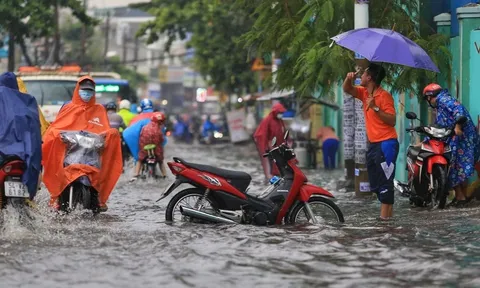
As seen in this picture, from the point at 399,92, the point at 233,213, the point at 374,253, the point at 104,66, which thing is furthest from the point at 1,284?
the point at 104,66

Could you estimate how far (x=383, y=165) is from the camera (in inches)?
484

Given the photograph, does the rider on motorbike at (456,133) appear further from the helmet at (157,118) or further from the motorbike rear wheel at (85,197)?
the helmet at (157,118)

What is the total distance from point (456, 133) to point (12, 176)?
554 centimetres

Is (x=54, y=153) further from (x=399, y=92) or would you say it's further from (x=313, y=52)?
(x=399, y=92)

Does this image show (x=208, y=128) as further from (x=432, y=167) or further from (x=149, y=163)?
(x=432, y=167)

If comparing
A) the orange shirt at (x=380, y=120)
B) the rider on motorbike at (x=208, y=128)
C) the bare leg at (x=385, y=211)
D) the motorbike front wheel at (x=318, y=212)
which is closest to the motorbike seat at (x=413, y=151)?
the bare leg at (x=385, y=211)

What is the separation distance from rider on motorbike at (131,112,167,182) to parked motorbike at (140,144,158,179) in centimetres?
6

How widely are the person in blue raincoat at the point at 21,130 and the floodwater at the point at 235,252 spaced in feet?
1.42

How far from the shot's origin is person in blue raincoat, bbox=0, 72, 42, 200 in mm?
11102

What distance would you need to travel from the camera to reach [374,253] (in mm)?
9789

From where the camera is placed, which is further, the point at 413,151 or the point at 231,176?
the point at 413,151

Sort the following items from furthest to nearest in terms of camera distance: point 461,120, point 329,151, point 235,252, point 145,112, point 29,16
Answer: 1. point 29,16
2. point 329,151
3. point 145,112
4. point 461,120
5. point 235,252

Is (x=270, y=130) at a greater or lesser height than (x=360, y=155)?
greater

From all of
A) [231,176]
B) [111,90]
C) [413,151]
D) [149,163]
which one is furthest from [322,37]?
[111,90]
